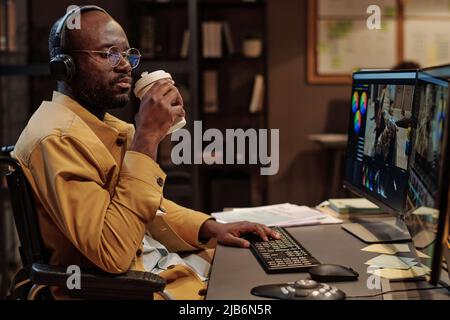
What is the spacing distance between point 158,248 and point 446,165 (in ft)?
2.88

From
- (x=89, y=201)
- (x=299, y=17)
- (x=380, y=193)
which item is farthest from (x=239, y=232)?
(x=299, y=17)

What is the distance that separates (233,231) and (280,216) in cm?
31

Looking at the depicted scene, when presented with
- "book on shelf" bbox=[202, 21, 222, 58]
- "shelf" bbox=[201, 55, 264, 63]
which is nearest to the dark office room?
"book on shelf" bbox=[202, 21, 222, 58]

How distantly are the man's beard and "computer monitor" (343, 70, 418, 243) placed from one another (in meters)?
0.67

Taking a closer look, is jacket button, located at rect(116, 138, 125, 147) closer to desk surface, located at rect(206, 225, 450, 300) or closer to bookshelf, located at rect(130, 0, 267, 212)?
desk surface, located at rect(206, 225, 450, 300)

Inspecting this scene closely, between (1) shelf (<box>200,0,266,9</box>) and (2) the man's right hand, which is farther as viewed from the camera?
(1) shelf (<box>200,0,266,9</box>)

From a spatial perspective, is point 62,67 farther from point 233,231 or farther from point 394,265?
point 394,265

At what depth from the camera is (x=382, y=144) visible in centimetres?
159

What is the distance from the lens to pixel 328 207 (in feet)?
6.82

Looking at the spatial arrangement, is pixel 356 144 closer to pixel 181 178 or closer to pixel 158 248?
pixel 158 248

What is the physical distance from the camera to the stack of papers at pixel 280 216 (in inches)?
71.2

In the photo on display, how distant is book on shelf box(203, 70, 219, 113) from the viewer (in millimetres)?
4613

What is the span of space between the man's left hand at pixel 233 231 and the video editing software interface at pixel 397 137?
12.5 inches
